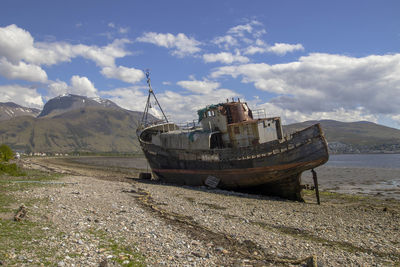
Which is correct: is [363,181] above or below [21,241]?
below

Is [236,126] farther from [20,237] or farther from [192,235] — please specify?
[20,237]

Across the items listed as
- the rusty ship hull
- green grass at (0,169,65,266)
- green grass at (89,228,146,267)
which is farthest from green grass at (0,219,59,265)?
the rusty ship hull

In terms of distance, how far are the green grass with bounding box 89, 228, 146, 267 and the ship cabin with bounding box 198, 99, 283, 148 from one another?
17.8 metres

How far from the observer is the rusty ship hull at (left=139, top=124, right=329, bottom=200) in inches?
834

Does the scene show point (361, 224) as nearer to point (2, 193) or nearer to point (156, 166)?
point (2, 193)

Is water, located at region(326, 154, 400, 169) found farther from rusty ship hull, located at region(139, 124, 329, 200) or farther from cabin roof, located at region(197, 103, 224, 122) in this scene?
cabin roof, located at region(197, 103, 224, 122)

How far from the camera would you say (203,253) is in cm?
801

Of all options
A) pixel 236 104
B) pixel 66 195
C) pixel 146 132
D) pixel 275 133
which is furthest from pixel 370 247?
pixel 146 132

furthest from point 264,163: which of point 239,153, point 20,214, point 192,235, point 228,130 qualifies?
point 20,214

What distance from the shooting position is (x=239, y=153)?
23.7m

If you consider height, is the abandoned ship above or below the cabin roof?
below

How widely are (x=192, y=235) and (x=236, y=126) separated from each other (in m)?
16.7

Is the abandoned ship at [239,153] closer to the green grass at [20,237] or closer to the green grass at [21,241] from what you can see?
the green grass at [20,237]

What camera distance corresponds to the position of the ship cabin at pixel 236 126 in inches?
969
